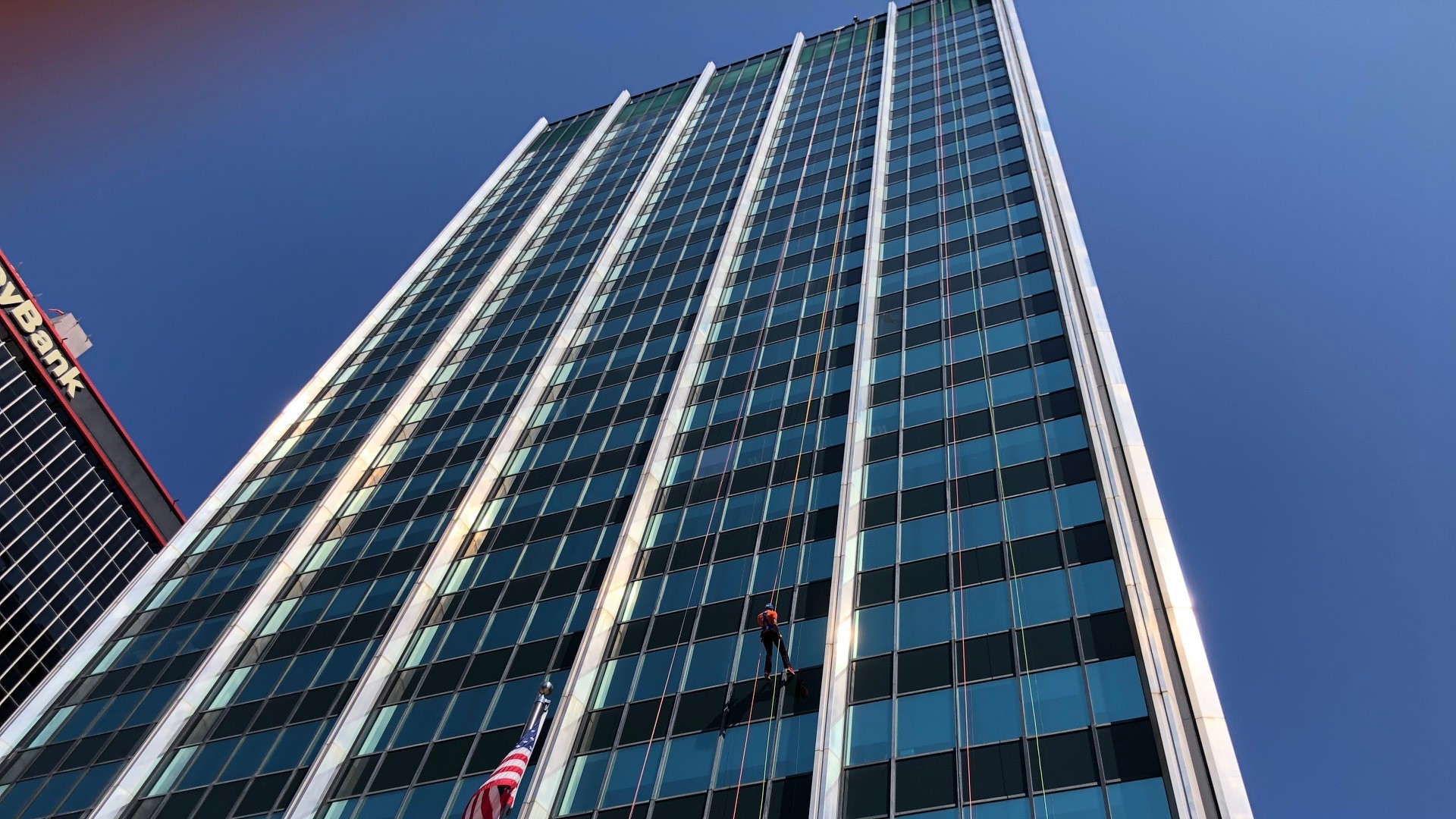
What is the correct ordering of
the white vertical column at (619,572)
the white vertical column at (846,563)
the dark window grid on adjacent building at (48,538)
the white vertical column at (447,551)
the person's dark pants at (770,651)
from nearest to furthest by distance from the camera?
the white vertical column at (846,563) < the person's dark pants at (770,651) < the white vertical column at (619,572) < the white vertical column at (447,551) < the dark window grid on adjacent building at (48,538)

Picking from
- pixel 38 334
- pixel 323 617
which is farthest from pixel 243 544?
pixel 38 334

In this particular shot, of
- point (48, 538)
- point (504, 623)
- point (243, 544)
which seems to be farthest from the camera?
point (48, 538)

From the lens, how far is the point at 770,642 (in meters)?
26.5

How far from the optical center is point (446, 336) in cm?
A: 5897

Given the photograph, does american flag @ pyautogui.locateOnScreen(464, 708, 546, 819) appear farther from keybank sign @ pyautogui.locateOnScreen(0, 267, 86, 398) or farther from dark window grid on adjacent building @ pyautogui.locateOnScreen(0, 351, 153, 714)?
keybank sign @ pyautogui.locateOnScreen(0, 267, 86, 398)

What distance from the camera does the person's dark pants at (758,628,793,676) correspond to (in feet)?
86.2

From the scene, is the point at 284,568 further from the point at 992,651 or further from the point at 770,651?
the point at 992,651

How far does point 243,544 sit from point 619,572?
20297 millimetres

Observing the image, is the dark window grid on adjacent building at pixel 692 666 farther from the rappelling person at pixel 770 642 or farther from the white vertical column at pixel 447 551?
the white vertical column at pixel 447 551

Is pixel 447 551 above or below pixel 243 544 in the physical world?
below

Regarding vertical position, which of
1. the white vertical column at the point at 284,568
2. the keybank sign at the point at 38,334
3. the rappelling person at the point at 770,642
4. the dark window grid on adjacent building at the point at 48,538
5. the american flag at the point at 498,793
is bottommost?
the american flag at the point at 498,793

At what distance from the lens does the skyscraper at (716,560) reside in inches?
1029

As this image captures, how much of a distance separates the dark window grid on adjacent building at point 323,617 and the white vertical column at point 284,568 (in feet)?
1.59

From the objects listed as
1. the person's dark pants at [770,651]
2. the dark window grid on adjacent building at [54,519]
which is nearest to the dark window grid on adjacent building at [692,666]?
the person's dark pants at [770,651]
